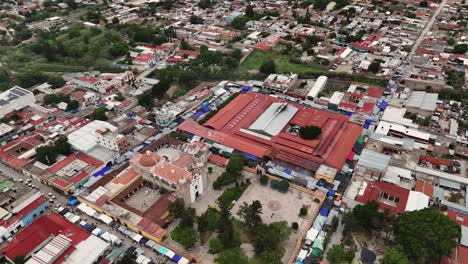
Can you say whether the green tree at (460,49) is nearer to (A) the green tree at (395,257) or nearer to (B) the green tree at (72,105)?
(A) the green tree at (395,257)

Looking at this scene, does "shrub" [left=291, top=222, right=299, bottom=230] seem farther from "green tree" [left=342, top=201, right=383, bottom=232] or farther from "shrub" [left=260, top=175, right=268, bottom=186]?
"shrub" [left=260, top=175, right=268, bottom=186]

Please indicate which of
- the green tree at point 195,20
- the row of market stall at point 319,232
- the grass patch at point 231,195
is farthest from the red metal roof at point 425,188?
the green tree at point 195,20

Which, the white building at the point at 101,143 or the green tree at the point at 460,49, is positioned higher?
the green tree at the point at 460,49

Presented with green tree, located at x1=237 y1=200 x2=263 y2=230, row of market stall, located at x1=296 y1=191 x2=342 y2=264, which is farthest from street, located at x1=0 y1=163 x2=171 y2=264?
row of market stall, located at x1=296 y1=191 x2=342 y2=264

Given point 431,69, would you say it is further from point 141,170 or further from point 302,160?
point 141,170

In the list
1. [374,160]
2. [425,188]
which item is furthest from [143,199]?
[425,188]
